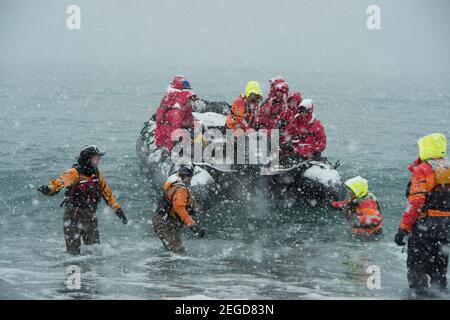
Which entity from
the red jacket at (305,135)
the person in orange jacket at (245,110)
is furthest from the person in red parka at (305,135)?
the person in orange jacket at (245,110)

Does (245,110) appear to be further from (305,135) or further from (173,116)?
(173,116)

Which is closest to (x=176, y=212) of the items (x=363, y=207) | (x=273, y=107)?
(x=363, y=207)

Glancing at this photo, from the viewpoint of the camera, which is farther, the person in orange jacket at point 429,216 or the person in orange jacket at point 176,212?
the person in orange jacket at point 176,212

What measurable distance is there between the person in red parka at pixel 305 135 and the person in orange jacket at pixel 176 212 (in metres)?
3.96

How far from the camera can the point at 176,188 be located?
28.7 feet

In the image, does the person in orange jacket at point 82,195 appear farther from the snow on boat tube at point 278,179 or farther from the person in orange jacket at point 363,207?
the person in orange jacket at point 363,207

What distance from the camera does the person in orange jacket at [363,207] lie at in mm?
9930

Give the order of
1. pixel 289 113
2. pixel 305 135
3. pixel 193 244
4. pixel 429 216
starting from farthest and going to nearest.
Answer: pixel 289 113 → pixel 305 135 → pixel 193 244 → pixel 429 216

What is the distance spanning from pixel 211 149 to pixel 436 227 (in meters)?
5.82

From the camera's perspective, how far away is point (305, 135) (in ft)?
41.3

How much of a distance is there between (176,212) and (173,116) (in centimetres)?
403

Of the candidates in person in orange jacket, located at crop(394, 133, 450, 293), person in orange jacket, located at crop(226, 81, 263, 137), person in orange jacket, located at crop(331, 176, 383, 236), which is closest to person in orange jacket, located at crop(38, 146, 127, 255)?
person in orange jacket, located at crop(331, 176, 383, 236)

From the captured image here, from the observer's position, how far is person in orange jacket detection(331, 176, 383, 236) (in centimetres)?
993
